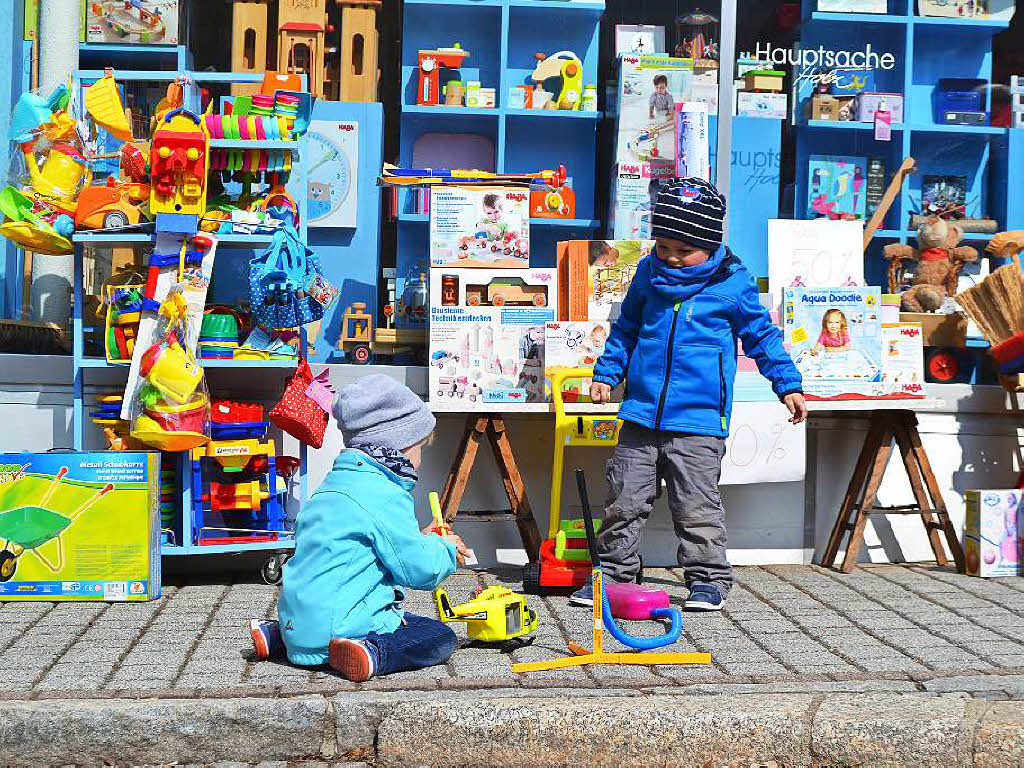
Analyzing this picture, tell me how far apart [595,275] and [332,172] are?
5.66ft

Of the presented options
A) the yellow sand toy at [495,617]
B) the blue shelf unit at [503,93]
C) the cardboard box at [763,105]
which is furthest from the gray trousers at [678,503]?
the cardboard box at [763,105]

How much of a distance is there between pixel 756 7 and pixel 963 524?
3097 mm

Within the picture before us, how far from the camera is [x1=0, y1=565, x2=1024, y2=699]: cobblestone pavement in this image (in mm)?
3734

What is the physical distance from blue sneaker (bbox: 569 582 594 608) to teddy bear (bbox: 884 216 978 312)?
2.78 m

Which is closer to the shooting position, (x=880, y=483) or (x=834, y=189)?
(x=880, y=483)

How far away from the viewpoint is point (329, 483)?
3936 mm

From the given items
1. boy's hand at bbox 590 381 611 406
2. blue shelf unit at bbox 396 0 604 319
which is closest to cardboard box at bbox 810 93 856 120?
blue shelf unit at bbox 396 0 604 319

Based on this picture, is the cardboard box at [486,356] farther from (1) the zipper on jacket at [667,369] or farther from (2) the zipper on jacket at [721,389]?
(2) the zipper on jacket at [721,389]

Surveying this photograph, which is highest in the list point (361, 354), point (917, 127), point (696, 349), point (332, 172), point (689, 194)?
point (917, 127)

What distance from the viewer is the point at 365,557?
12.6 feet

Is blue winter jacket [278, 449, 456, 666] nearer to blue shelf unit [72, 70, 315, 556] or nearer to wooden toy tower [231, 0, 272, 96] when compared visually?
blue shelf unit [72, 70, 315, 556]

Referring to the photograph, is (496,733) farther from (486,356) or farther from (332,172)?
(332,172)

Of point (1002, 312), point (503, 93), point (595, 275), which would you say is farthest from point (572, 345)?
point (1002, 312)

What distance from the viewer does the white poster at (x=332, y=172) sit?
6.79 meters
